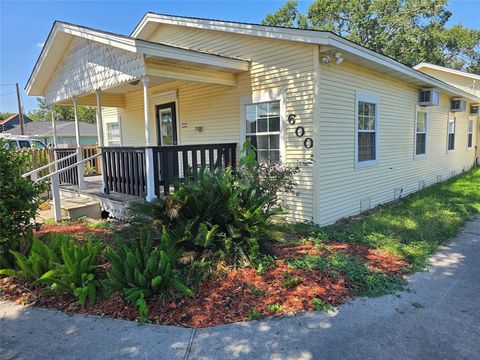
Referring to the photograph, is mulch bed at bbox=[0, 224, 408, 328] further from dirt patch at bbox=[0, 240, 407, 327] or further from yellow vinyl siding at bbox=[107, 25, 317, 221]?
yellow vinyl siding at bbox=[107, 25, 317, 221]

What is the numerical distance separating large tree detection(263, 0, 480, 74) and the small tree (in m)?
27.9

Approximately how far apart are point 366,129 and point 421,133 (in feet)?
13.1

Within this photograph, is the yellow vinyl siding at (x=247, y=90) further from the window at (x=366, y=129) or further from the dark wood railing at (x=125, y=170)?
the dark wood railing at (x=125, y=170)

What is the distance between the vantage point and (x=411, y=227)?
6020 mm

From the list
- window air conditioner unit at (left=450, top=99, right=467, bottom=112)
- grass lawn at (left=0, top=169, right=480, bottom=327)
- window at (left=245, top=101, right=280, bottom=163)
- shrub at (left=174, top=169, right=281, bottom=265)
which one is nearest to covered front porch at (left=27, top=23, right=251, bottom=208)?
window at (left=245, top=101, right=280, bottom=163)

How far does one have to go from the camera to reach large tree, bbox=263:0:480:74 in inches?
1037

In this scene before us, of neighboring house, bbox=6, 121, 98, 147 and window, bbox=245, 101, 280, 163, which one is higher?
neighboring house, bbox=6, 121, 98, 147

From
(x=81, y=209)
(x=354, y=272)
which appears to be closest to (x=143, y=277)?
(x=354, y=272)

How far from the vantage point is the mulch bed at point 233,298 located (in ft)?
10.5

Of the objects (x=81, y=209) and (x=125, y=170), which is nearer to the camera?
(x=125, y=170)

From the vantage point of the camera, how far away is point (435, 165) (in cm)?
1184

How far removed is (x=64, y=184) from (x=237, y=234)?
23.2 feet

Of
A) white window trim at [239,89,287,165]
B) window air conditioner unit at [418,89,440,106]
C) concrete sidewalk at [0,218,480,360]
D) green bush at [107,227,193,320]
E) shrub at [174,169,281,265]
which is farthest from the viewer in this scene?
window air conditioner unit at [418,89,440,106]

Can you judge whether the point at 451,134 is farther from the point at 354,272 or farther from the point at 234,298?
the point at 234,298
